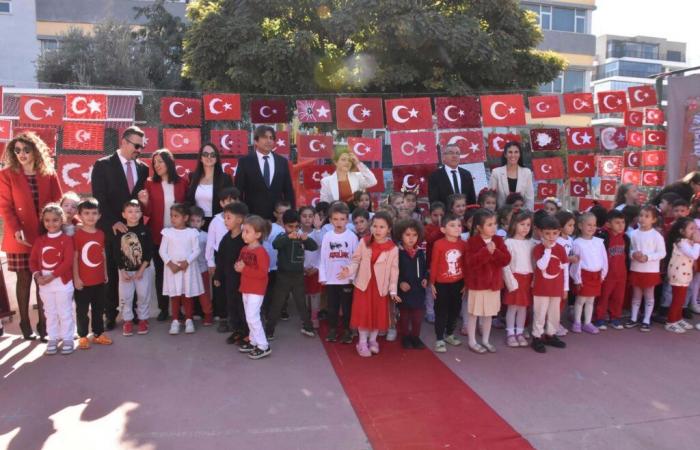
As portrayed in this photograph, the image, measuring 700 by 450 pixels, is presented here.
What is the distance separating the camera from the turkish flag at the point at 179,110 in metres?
6.75

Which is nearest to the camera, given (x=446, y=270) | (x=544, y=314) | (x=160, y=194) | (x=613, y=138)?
(x=446, y=270)

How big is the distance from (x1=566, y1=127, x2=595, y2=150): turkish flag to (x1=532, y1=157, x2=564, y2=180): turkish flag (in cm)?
28

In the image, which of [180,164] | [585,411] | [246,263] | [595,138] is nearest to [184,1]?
[180,164]

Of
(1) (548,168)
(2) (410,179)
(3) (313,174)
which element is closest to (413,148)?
(2) (410,179)

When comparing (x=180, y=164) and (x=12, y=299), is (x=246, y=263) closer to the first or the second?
(x=180, y=164)

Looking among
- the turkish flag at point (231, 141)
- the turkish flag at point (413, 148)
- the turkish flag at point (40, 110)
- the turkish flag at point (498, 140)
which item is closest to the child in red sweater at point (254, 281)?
the turkish flag at point (231, 141)

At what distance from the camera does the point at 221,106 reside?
6.84 meters

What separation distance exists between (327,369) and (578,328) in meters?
2.60

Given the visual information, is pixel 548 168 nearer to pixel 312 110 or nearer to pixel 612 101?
pixel 612 101

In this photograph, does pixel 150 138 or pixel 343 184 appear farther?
pixel 150 138

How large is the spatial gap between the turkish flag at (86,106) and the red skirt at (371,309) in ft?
15.4

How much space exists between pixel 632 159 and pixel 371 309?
18.4 ft

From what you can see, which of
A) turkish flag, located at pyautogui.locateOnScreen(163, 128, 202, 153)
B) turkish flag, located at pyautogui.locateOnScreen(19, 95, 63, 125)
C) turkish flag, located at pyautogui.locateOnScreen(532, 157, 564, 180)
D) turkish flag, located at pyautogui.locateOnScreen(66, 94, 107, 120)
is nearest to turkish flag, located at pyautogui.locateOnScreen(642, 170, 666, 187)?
turkish flag, located at pyautogui.locateOnScreen(532, 157, 564, 180)

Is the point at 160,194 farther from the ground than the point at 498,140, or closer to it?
closer to it
